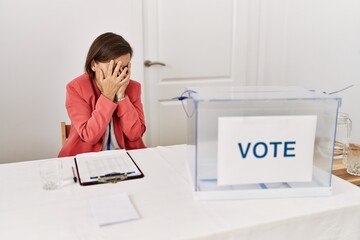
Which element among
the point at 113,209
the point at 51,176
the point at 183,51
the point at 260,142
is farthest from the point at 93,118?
the point at 183,51

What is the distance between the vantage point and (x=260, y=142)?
37.6 inches

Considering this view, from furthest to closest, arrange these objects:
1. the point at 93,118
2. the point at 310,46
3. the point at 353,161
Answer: the point at 310,46 < the point at 93,118 < the point at 353,161

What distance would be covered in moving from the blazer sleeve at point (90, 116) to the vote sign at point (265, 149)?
2.26 feet

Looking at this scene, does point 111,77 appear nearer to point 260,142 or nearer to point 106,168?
point 106,168

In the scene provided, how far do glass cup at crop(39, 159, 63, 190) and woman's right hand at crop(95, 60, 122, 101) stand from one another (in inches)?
18.8

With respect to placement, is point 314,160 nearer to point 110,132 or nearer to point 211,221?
point 211,221

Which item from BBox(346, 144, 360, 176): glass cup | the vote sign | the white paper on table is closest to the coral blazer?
the white paper on table

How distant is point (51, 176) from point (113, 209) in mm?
282

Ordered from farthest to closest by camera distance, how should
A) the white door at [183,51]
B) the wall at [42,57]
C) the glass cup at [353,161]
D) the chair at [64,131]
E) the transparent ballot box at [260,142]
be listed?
the white door at [183,51] → the wall at [42,57] → the chair at [64,131] → the glass cup at [353,161] → the transparent ballot box at [260,142]

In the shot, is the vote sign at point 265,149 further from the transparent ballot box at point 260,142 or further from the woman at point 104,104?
the woman at point 104,104

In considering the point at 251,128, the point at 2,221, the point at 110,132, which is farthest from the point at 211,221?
the point at 110,132

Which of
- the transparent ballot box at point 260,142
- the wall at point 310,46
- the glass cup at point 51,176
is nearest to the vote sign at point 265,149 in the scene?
the transparent ballot box at point 260,142

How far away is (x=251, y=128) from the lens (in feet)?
3.10

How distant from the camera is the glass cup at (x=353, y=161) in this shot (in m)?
1.25
